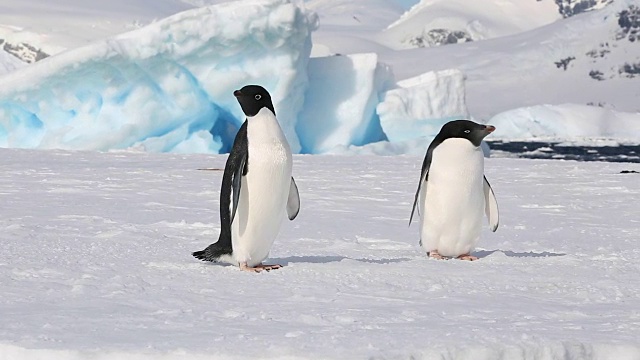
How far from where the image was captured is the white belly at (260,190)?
4.29 metres

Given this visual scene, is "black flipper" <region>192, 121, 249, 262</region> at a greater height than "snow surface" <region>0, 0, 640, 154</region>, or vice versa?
"black flipper" <region>192, 121, 249, 262</region>

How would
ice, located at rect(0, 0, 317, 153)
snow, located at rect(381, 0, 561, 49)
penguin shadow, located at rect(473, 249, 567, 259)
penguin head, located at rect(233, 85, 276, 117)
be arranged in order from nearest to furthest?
penguin head, located at rect(233, 85, 276, 117) < penguin shadow, located at rect(473, 249, 567, 259) < ice, located at rect(0, 0, 317, 153) < snow, located at rect(381, 0, 561, 49)

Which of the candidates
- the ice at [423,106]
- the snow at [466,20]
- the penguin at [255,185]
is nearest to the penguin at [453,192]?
the penguin at [255,185]

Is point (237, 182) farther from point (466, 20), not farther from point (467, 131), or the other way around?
point (466, 20)

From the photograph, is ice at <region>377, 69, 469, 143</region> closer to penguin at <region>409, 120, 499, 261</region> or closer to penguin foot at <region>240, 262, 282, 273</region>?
penguin at <region>409, 120, 499, 261</region>

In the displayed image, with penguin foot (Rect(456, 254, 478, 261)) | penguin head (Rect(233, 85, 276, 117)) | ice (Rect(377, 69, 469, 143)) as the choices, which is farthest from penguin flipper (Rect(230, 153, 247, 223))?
ice (Rect(377, 69, 469, 143))

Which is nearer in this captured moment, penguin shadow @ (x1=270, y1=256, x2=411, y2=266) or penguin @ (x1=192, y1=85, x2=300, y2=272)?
penguin @ (x1=192, y1=85, x2=300, y2=272)

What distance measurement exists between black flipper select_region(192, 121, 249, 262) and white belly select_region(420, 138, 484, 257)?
1.05 m

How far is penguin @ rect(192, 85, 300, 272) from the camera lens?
14.0 feet

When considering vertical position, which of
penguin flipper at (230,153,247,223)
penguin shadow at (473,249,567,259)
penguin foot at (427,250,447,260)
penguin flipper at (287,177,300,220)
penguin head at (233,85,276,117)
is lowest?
penguin shadow at (473,249,567,259)

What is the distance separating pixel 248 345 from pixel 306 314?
54 cm

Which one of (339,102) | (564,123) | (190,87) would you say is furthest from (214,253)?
(564,123)

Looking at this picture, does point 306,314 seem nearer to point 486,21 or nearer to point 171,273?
point 171,273

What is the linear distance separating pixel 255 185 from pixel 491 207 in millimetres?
1523
